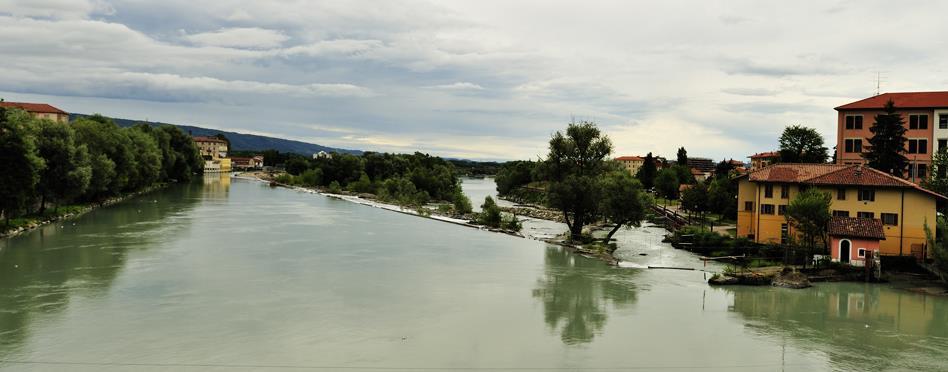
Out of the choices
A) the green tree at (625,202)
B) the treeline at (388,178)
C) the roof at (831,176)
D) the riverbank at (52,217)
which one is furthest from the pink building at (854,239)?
the treeline at (388,178)

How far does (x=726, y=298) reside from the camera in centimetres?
2134

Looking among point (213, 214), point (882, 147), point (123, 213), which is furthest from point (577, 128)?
point (123, 213)

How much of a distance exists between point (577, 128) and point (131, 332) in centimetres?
2778

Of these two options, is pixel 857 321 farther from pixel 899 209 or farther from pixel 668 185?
pixel 668 185

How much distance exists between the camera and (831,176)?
26719mm

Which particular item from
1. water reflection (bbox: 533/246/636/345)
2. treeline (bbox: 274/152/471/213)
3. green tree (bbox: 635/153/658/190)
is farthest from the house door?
green tree (bbox: 635/153/658/190)

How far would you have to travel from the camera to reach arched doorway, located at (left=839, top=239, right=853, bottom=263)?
24297mm

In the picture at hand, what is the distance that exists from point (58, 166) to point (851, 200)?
40.2m

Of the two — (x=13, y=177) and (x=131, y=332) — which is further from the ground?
(x=13, y=177)

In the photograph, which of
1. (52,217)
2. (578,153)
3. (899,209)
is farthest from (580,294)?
(52,217)

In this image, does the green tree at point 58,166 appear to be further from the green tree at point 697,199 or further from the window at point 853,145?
the window at point 853,145

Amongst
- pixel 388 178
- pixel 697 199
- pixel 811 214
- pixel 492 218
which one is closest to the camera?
pixel 811 214

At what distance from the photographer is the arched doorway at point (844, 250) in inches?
957

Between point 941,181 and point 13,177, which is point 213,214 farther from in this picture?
point 941,181
